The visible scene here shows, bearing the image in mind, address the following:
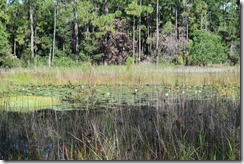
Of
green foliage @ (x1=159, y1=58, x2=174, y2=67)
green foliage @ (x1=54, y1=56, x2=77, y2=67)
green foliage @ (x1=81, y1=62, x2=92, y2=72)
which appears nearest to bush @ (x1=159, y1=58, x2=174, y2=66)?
green foliage @ (x1=159, y1=58, x2=174, y2=67)

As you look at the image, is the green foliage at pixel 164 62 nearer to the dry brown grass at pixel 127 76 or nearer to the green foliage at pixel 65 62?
the dry brown grass at pixel 127 76

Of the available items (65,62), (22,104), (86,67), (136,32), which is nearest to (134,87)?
(86,67)

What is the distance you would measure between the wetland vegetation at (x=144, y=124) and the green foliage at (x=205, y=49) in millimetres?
85

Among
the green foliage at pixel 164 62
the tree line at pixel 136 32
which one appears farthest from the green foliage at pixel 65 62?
the green foliage at pixel 164 62

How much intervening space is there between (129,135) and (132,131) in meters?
0.07

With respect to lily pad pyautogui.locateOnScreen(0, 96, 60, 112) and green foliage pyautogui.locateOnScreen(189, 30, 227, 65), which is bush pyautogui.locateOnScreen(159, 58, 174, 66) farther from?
lily pad pyautogui.locateOnScreen(0, 96, 60, 112)

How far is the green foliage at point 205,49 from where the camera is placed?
2.76m

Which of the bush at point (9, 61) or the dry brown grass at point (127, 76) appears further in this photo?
the bush at point (9, 61)

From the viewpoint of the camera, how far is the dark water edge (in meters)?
2.06

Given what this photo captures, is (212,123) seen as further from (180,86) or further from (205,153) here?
(180,86)

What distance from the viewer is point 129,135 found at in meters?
2.28

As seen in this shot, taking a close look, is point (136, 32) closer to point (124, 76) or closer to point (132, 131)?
point (124, 76)

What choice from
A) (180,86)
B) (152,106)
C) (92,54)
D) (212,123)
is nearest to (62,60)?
(92,54)

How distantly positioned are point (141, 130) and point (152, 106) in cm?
69
